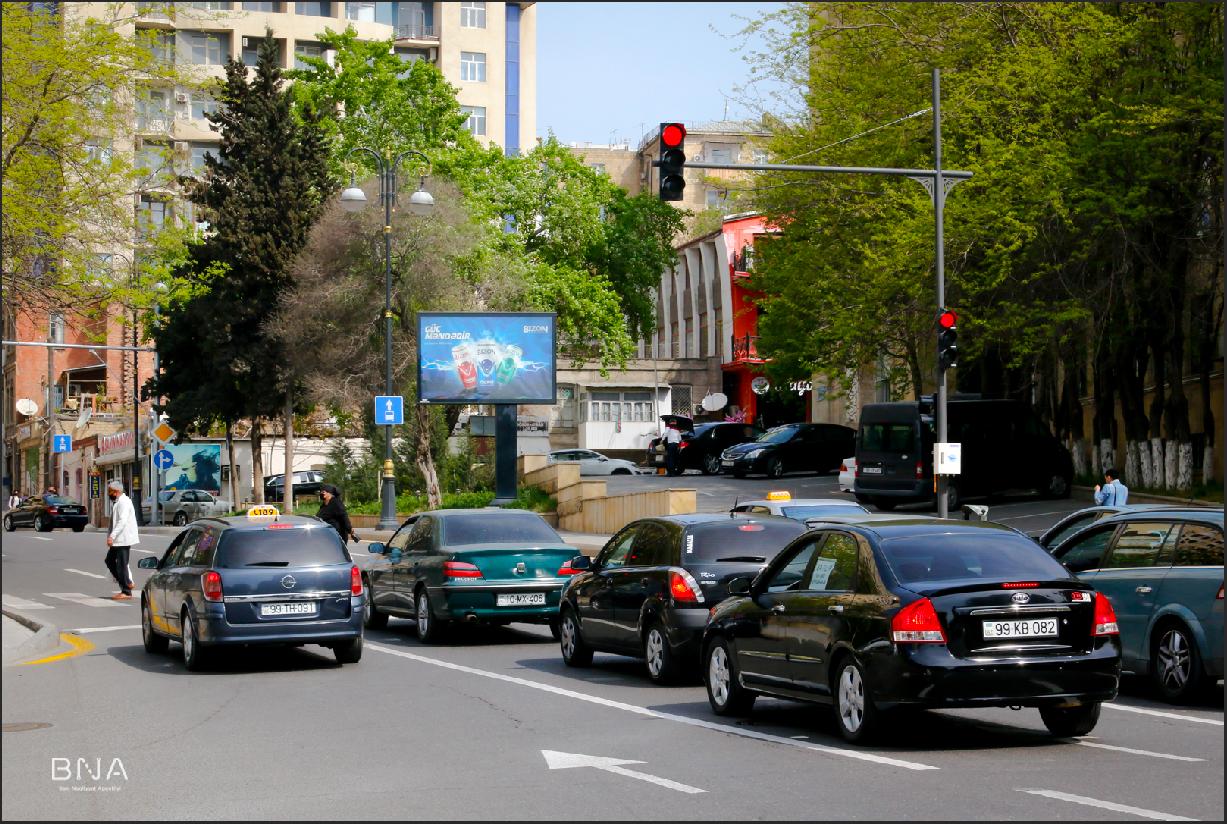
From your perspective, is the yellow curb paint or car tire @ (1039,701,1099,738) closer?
car tire @ (1039,701,1099,738)

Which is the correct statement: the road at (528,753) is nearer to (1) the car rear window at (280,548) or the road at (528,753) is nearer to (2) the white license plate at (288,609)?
(2) the white license plate at (288,609)

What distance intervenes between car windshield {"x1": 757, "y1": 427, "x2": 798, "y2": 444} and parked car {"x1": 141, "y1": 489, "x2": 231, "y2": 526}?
24035mm

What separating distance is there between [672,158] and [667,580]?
8.89 metres

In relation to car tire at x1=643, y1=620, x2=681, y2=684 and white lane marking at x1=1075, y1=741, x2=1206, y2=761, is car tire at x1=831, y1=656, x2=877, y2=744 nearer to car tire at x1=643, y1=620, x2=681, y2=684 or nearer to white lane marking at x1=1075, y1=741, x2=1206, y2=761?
white lane marking at x1=1075, y1=741, x2=1206, y2=761

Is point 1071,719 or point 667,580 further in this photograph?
point 667,580

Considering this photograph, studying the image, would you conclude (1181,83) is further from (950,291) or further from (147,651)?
(147,651)

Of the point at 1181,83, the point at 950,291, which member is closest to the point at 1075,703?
the point at 1181,83

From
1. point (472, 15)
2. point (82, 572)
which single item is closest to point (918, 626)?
point (82, 572)

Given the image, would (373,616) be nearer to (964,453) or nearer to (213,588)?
(213,588)

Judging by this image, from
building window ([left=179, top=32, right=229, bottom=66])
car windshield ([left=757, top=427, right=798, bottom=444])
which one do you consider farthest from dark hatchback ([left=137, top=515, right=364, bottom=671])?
building window ([left=179, top=32, right=229, bottom=66])

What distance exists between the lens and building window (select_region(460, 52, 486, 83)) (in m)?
94.8

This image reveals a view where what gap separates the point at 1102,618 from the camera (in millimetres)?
10664

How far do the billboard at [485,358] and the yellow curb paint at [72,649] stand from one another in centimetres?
2421

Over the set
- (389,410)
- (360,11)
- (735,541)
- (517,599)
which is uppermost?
(360,11)
